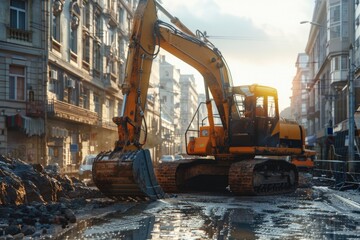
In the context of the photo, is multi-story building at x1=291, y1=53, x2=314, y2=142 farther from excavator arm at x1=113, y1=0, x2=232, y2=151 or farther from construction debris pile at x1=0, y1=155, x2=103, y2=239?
construction debris pile at x1=0, y1=155, x2=103, y2=239

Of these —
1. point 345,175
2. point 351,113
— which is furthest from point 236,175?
point 351,113

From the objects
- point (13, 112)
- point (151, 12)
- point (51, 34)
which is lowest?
point (13, 112)

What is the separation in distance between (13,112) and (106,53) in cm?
1858

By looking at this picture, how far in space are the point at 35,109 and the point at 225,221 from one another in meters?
22.9

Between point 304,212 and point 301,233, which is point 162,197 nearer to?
point 304,212

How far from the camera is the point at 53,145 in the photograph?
32.8 meters

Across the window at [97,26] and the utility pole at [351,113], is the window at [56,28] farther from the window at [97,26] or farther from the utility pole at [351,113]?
the utility pole at [351,113]

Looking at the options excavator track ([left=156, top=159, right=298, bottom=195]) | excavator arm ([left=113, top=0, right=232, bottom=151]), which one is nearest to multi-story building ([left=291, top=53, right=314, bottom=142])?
excavator track ([left=156, top=159, right=298, bottom=195])

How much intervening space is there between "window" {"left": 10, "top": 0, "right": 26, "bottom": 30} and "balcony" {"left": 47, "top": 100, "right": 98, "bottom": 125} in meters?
5.00

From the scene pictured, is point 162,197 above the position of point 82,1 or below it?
below

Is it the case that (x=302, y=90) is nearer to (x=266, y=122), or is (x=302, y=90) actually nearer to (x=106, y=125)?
(x=106, y=125)

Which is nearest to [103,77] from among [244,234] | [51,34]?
[51,34]

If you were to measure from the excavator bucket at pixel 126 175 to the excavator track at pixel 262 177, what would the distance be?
3.06 metres

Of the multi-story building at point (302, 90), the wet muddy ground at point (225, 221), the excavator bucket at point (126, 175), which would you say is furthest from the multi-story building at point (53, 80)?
the multi-story building at point (302, 90)
